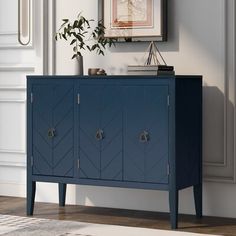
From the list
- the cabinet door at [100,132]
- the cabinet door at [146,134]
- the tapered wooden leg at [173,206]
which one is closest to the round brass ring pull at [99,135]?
the cabinet door at [100,132]

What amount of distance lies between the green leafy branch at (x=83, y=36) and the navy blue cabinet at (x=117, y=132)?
37 centimetres

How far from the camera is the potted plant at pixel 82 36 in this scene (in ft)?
14.5

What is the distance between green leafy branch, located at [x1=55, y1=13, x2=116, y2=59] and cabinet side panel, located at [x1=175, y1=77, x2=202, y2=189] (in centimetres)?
67

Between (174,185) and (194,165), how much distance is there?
0.29 metres

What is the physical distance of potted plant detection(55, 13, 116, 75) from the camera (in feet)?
14.5

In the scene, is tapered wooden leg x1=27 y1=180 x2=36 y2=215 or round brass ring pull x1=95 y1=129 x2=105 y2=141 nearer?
round brass ring pull x1=95 y1=129 x2=105 y2=141

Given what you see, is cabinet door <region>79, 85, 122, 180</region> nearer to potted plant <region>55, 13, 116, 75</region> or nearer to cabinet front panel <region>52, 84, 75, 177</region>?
cabinet front panel <region>52, 84, 75, 177</region>

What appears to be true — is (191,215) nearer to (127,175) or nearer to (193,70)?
(127,175)

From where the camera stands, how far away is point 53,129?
13.9ft

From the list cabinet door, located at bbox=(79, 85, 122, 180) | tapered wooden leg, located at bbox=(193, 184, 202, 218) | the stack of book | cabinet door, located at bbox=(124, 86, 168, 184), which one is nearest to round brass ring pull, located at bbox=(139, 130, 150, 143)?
cabinet door, located at bbox=(124, 86, 168, 184)

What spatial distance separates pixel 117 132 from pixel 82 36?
80 cm

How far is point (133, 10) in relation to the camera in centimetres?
437

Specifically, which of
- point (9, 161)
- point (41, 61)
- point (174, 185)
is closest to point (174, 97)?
point (174, 185)

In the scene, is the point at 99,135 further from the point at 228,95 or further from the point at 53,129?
the point at 228,95
